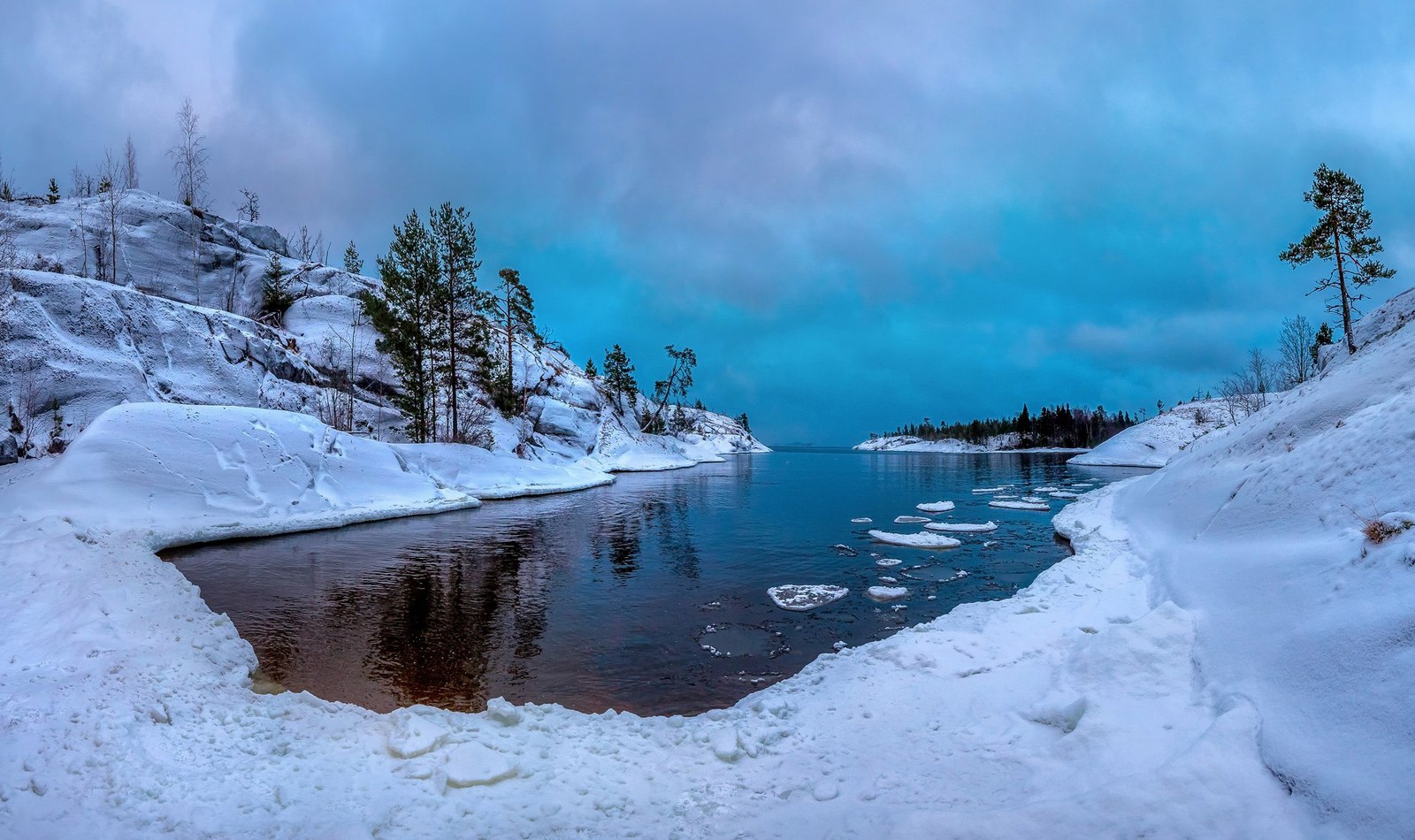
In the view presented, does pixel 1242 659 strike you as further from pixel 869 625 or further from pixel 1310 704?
pixel 869 625

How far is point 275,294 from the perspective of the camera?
46.4 m

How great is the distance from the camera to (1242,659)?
16.5 feet

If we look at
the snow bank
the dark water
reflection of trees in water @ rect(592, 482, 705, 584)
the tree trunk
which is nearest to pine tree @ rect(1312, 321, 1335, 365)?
the tree trunk

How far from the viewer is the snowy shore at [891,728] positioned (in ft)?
11.9

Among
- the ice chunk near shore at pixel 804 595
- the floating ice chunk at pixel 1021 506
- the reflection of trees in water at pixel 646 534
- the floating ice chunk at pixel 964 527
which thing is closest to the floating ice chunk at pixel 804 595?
the ice chunk near shore at pixel 804 595

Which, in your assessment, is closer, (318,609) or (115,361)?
(318,609)

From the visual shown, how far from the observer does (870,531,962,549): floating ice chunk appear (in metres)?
16.8

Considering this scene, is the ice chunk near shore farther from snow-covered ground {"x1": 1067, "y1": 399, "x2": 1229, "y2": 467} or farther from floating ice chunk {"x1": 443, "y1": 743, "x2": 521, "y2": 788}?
snow-covered ground {"x1": 1067, "y1": 399, "x2": 1229, "y2": 467}

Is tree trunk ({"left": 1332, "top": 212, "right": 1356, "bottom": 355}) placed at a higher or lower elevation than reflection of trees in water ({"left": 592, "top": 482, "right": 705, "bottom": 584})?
higher

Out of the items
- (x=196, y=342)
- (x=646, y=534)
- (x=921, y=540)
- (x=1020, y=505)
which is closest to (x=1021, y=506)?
(x=1020, y=505)

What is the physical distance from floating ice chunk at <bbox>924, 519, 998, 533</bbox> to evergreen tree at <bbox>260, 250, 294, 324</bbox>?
170 ft

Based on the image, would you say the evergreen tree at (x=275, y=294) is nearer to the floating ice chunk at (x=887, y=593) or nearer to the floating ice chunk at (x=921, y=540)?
the floating ice chunk at (x=921, y=540)

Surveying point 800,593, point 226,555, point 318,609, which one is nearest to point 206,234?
point 226,555

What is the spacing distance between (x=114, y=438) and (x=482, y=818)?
2119 centimetres
